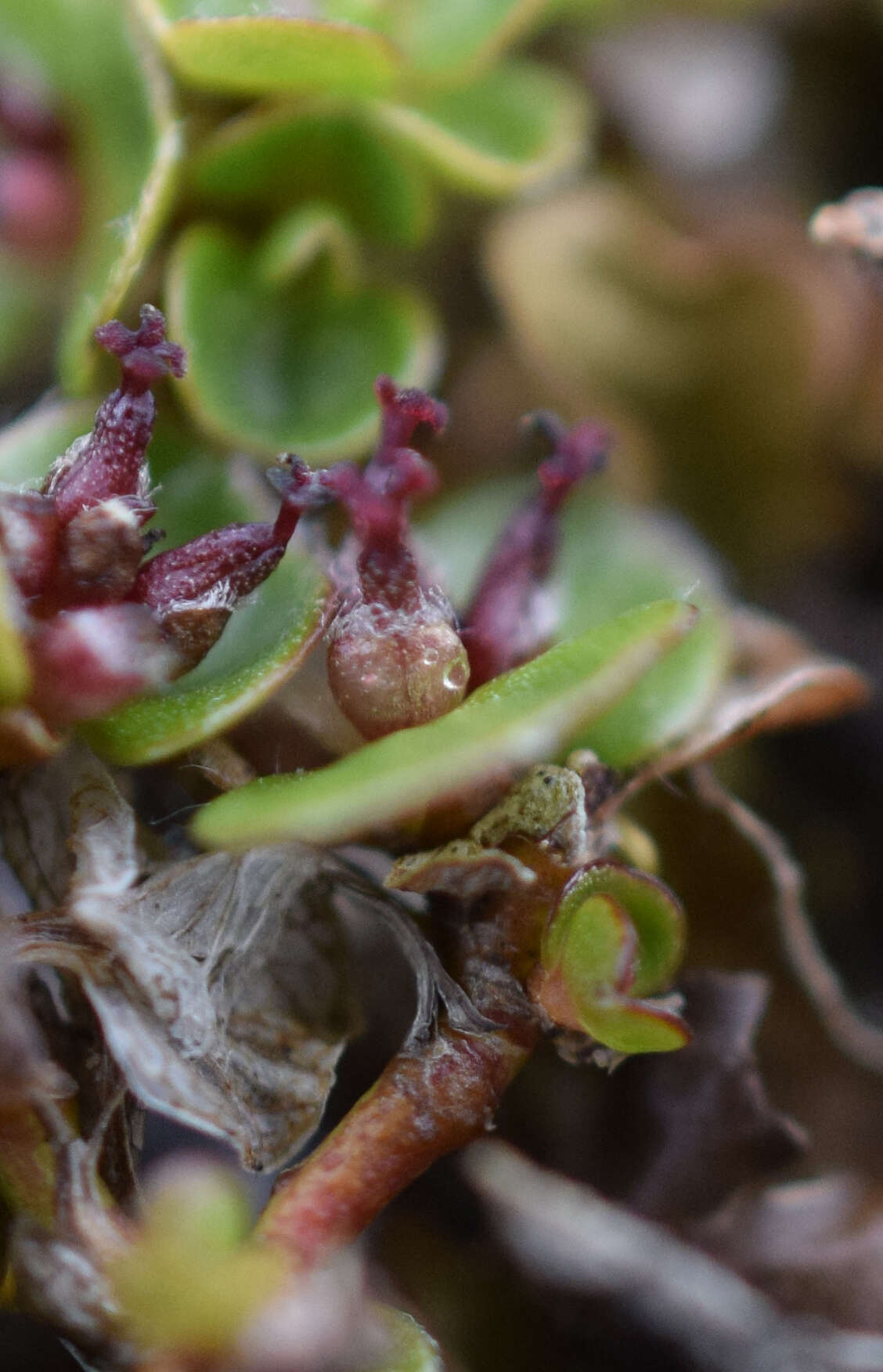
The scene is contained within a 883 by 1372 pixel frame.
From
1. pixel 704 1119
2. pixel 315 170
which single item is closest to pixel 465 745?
pixel 704 1119

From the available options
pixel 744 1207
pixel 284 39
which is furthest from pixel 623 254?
pixel 744 1207

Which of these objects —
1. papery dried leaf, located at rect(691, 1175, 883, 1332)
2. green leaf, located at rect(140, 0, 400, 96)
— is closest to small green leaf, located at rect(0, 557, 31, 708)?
green leaf, located at rect(140, 0, 400, 96)

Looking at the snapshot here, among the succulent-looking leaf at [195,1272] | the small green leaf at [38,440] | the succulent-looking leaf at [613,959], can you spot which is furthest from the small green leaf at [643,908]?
the small green leaf at [38,440]

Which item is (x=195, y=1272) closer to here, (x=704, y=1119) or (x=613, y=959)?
(x=613, y=959)

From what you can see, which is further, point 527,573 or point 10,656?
point 527,573

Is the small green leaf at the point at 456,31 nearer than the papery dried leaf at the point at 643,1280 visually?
No

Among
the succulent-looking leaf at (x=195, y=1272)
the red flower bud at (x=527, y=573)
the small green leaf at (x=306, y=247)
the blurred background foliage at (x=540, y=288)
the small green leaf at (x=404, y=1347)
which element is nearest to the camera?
the succulent-looking leaf at (x=195, y=1272)

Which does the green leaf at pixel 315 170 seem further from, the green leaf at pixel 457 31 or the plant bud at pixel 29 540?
the plant bud at pixel 29 540
